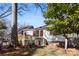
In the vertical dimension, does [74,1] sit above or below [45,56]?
above

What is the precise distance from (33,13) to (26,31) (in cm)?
15

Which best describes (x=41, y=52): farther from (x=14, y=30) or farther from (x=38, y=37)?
(x=14, y=30)

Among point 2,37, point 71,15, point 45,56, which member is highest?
point 71,15

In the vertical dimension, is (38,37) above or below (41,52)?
above

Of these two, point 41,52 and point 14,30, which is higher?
point 14,30

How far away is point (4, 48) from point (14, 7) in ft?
1.06

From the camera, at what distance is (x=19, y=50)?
1.75 m

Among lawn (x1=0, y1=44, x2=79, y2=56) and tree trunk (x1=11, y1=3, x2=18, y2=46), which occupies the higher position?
tree trunk (x1=11, y1=3, x2=18, y2=46)

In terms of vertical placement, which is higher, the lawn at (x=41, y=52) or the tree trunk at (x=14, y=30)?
the tree trunk at (x=14, y=30)

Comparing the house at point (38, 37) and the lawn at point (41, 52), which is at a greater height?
the house at point (38, 37)

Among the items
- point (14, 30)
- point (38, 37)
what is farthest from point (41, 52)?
point (14, 30)

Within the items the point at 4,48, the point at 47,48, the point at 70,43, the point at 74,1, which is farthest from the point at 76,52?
the point at 4,48

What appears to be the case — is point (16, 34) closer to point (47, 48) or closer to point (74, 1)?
point (47, 48)

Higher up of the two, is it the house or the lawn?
the house
